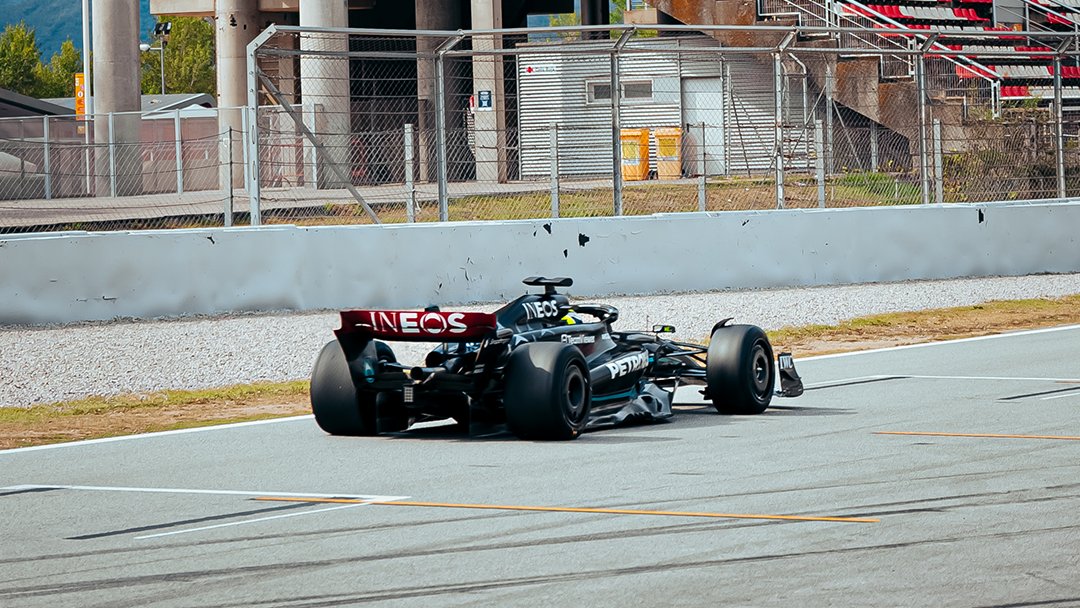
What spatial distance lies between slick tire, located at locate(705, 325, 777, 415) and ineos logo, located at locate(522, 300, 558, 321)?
101cm

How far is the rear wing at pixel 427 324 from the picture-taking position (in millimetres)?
8922

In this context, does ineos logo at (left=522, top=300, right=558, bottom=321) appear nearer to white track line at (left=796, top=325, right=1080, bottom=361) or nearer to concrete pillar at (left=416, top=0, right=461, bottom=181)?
white track line at (left=796, top=325, right=1080, bottom=361)

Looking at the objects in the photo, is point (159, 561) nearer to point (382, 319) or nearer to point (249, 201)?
point (382, 319)

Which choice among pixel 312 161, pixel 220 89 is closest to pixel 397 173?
pixel 312 161

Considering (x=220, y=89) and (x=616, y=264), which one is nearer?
(x=616, y=264)

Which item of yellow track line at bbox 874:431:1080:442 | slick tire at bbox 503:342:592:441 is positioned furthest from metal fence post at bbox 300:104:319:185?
yellow track line at bbox 874:431:1080:442

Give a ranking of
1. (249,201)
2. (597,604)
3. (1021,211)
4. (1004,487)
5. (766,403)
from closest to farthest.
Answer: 1. (597,604)
2. (1004,487)
3. (766,403)
4. (249,201)
5. (1021,211)

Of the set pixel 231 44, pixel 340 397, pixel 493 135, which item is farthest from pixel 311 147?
pixel 231 44

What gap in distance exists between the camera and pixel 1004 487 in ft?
23.9

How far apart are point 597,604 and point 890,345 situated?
9.85 m

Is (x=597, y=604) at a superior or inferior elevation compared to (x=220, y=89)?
inferior

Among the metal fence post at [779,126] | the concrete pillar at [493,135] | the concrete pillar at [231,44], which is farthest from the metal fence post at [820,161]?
the concrete pillar at [231,44]

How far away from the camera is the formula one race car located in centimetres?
893

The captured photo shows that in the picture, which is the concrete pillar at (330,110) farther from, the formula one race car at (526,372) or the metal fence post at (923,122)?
the metal fence post at (923,122)
